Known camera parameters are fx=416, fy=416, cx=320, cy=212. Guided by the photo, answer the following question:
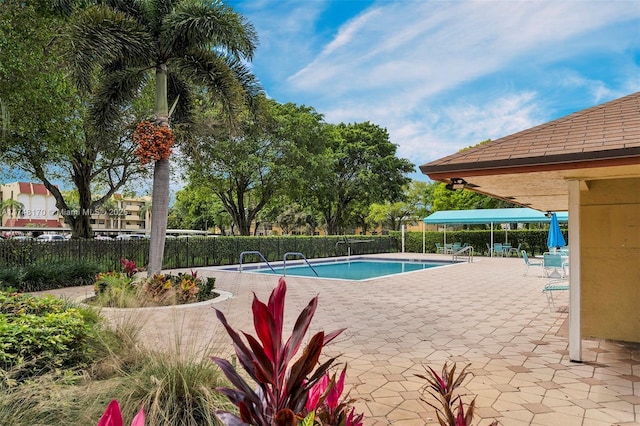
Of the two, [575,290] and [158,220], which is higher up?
[158,220]

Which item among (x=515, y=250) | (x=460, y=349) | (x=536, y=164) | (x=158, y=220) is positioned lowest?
(x=460, y=349)

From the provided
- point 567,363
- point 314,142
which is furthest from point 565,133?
point 314,142

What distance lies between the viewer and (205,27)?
27.8 feet

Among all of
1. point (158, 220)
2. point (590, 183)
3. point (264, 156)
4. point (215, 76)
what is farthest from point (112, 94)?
point (264, 156)

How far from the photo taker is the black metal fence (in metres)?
11.6

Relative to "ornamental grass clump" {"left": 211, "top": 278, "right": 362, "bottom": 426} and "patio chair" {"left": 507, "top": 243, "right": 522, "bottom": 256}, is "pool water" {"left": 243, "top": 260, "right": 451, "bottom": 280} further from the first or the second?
"ornamental grass clump" {"left": 211, "top": 278, "right": 362, "bottom": 426}

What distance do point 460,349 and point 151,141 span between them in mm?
7230

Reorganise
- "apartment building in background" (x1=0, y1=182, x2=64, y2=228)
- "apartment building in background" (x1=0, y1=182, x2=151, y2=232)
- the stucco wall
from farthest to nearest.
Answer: "apartment building in background" (x1=0, y1=182, x2=64, y2=228), "apartment building in background" (x1=0, y1=182, x2=151, y2=232), the stucco wall

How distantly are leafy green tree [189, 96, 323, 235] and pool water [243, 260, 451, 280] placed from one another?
5.18 m

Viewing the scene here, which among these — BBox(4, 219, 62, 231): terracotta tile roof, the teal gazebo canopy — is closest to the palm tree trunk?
the teal gazebo canopy

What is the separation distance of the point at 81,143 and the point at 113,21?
13.2 ft

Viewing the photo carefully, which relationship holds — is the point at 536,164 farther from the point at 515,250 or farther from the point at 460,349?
the point at 515,250

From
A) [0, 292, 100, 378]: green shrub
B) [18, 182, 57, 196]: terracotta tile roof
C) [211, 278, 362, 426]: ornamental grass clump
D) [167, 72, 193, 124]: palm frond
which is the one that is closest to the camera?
[211, 278, 362, 426]: ornamental grass clump

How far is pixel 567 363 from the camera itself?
473 cm
